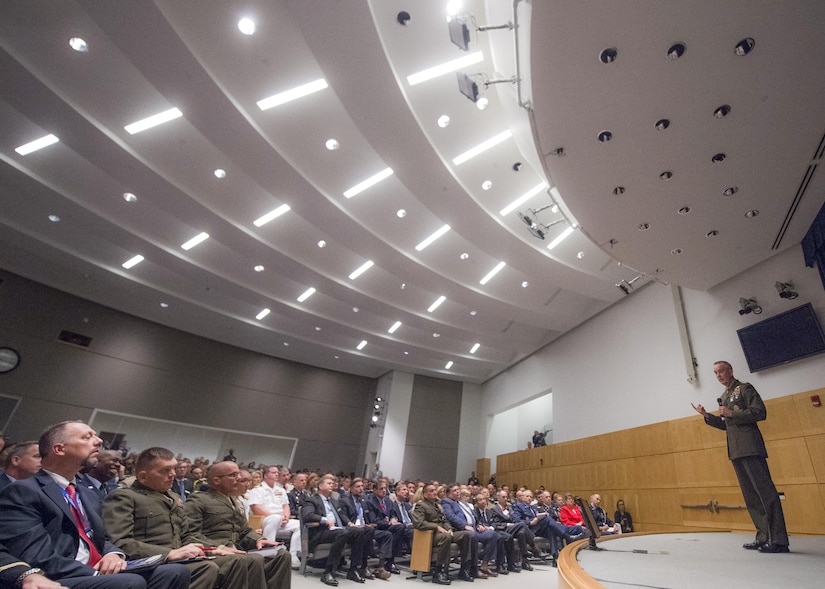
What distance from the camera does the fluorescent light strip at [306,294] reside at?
10635 millimetres

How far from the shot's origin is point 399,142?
18.5 ft

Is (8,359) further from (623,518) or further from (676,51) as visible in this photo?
(623,518)

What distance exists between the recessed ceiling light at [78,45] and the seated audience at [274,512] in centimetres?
573

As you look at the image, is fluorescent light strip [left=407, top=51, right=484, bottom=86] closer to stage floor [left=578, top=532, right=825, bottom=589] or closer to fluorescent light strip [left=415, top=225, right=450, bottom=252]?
fluorescent light strip [left=415, top=225, right=450, bottom=252]

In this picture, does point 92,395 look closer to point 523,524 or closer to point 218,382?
point 218,382

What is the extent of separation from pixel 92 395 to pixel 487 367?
11937 mm

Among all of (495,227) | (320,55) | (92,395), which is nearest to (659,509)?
(495,227)

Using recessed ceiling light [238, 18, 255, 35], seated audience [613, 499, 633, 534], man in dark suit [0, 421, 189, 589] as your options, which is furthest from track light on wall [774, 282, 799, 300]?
recessed ceiling light [238, 18, 255, 35]

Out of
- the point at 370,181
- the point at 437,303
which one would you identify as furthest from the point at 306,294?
the point at 370,181

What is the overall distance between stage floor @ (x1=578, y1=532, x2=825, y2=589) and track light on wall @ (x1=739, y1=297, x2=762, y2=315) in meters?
4.05

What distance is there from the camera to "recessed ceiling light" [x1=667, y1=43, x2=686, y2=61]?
3.33 metres

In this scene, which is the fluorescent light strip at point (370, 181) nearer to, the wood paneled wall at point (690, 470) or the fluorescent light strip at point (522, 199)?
the fluorescent light strip at point (522, 199)

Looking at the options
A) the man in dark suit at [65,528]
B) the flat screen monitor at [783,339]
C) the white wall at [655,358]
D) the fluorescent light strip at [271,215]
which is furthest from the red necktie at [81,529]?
the white wall at [655,358]

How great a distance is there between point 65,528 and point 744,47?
5441mm
